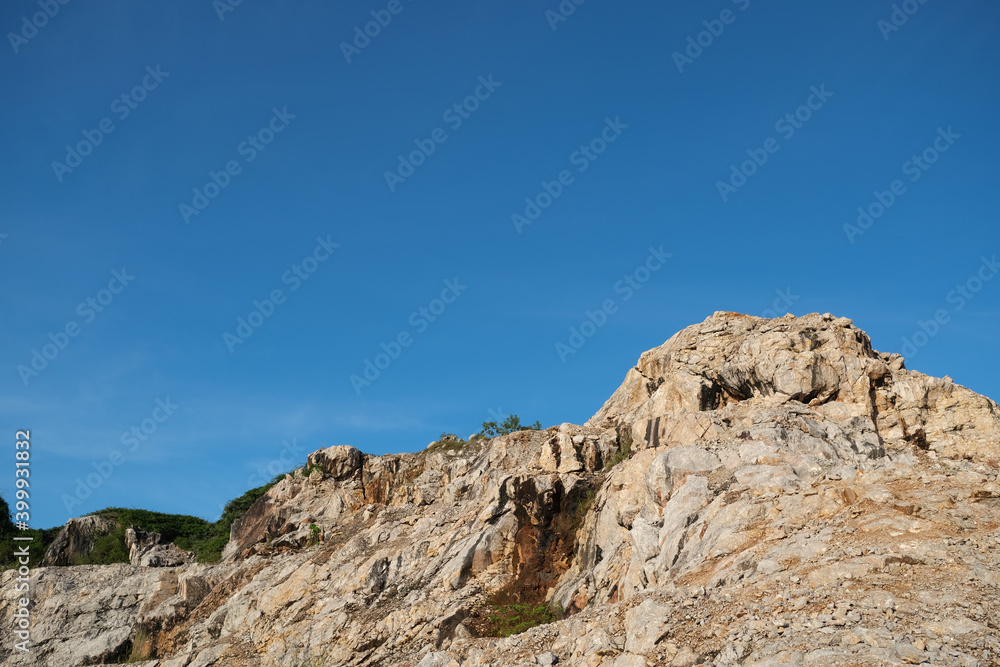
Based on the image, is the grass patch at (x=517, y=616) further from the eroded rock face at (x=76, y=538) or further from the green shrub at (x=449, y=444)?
the eroded rock face at (x=76, y=538)

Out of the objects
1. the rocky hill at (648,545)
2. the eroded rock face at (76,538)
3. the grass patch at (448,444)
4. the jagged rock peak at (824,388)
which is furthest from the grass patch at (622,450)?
the eroded rock face at (76,538)

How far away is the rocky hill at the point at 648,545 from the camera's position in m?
12.8

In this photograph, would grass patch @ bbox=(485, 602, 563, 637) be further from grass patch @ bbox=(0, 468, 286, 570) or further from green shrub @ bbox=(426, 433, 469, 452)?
grass patch @ bbox=(0, 468, 286, 570)

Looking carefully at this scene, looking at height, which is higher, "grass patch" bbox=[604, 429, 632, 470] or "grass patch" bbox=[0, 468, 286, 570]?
"grass patch" bbox=[0, 468, 286, 570]

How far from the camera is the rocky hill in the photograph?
42.1 feet

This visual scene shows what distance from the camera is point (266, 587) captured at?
29.5 meters

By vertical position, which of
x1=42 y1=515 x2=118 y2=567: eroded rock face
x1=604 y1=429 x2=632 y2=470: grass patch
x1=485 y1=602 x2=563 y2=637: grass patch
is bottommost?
x1=485 y1=602 x2=563 y2=637: grass patch

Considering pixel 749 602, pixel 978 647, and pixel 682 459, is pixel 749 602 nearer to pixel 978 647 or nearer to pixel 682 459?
pixel 978 647

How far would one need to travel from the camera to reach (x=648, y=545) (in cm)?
1920

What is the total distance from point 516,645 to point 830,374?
1501 centimetres

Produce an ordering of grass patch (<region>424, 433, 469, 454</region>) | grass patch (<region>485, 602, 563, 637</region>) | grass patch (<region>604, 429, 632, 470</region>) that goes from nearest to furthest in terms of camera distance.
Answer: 1. grass patch (<region>485, 602, 563, 637</region>)
2. grass patch (<region>604, 429, 632, 470</region>)
3. grass patch (<region>424, 433, 469, 454</region>)

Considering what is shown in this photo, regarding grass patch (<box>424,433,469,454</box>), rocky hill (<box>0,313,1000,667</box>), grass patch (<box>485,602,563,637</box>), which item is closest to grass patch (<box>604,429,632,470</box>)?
rocky hill (<box>0,313,1000,667</box>)

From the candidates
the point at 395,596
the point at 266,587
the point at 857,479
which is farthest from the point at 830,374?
the point at 266,587

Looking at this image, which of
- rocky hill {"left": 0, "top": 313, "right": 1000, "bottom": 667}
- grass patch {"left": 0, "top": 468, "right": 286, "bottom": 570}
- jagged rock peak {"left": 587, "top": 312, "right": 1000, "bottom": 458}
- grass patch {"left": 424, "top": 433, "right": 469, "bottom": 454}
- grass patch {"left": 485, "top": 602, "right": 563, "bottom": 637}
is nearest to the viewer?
rocky hill {"left": 0, "top": 313, "right": 1000, "bottom": 667}
